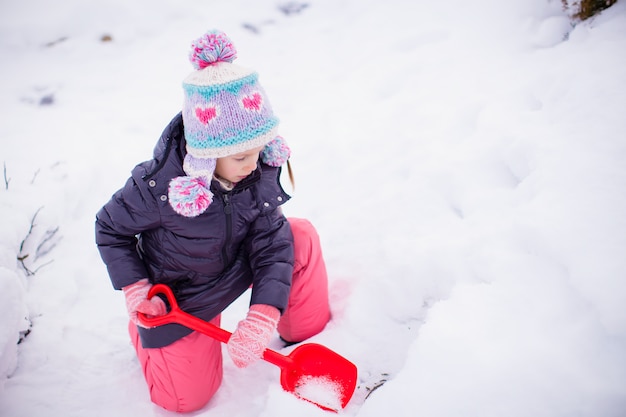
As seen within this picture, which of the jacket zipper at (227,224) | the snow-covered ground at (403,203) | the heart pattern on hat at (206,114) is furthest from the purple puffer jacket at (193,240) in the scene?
the snow-covered ground at (403,203)

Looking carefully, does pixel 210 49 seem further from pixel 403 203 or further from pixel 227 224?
pixel 403 203

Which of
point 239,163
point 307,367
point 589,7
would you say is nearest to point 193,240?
point 239,163

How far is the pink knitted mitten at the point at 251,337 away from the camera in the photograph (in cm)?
120

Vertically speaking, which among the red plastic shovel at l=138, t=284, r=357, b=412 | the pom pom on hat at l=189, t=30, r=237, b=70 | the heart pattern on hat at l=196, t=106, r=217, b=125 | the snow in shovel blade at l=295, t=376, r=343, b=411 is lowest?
the snow in shovel blade at l=295, t=376, r=343, b=411

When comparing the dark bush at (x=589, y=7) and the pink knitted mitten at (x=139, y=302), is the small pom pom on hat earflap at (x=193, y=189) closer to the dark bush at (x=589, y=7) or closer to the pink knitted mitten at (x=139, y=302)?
the pink knitted mitten at (x=139, y=302)

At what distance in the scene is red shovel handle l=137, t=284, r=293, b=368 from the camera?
121cm

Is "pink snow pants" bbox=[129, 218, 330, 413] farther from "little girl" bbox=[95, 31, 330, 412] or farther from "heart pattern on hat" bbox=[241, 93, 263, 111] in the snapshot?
"heart pattern on hat" bbox=[241, 93, 263, 111]

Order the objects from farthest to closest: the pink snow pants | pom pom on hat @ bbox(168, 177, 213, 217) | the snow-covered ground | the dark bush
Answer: the dark bush
the pink snow pants
pom pom on hat @ bbox(168, 177, 213, 217)
the snow-covered ground

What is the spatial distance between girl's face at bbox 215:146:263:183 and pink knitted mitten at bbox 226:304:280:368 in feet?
1.41

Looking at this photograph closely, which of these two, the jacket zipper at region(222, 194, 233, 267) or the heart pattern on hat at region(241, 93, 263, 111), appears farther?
the jacket zipper at region(222, 194, 233, 267)

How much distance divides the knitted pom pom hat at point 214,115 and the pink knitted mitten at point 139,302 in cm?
33

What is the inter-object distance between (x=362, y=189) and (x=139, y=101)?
6.07ft

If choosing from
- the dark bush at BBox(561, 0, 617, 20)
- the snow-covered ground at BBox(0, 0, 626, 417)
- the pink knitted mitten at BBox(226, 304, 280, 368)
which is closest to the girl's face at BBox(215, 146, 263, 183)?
the pink knitted mitten at BBox(226, 304, 280, 368)

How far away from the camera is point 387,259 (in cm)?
153
